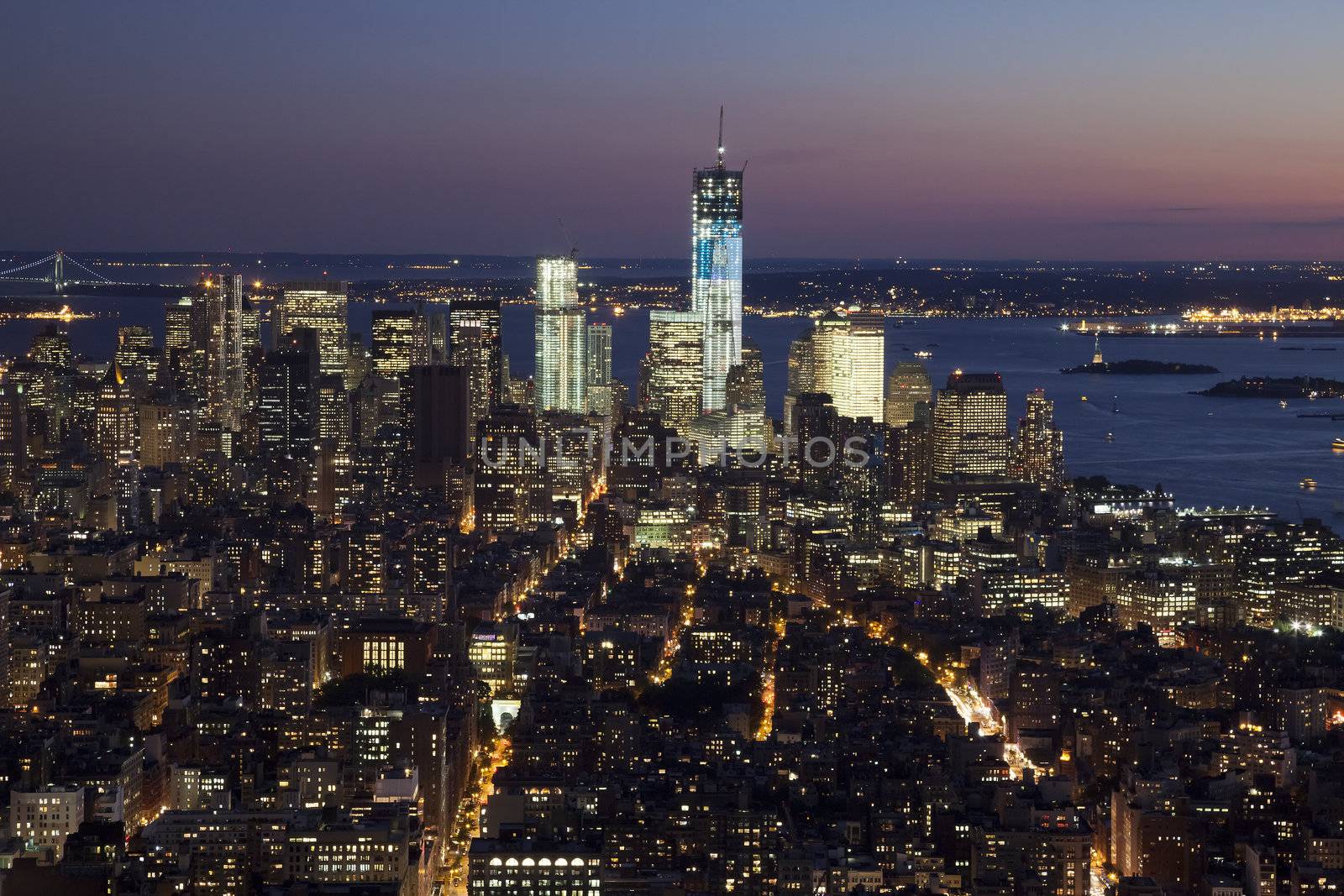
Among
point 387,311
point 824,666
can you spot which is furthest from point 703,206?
point 824,666

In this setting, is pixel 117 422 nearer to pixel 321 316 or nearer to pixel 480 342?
pixel 480 342

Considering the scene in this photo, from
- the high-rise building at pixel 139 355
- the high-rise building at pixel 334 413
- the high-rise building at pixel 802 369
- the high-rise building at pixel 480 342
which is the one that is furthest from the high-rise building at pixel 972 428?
the high-rise building at pixel 139 355

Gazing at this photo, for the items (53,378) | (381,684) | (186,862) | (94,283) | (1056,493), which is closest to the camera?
(186,862)

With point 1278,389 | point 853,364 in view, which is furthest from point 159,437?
point 1278,389

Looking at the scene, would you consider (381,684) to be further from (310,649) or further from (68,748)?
(68,748)

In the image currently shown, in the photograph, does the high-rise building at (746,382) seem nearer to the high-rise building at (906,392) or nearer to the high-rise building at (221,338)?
the high-rise building at (906,392)

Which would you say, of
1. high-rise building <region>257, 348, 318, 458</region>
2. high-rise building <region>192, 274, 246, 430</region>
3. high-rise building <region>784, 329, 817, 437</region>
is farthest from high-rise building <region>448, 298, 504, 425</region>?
high-rise building <region>784, 329, 817, 437</region>
